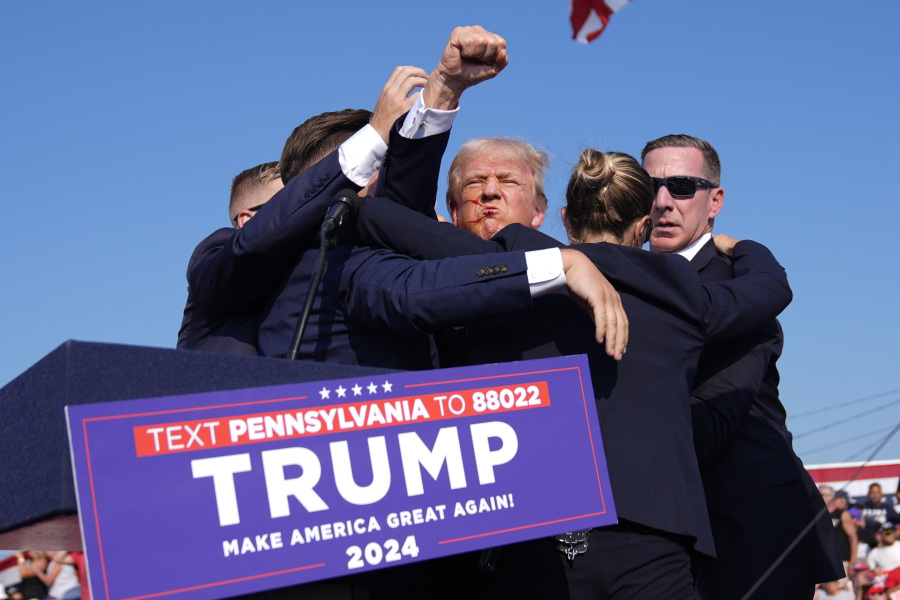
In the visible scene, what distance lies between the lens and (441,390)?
1.73 metres

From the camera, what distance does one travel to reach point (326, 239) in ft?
7.18

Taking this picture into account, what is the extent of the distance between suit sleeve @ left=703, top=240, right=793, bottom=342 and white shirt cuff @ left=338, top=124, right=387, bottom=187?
95cm

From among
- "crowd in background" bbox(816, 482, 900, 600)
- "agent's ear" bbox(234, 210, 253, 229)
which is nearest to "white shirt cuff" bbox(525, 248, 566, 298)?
"agent's ear" bbox(234, 210, 253, 229)

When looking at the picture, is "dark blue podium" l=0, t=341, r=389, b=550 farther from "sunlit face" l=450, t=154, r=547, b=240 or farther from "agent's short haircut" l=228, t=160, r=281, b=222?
"agent's short haircut" l=228, t=160, r=281, b=222

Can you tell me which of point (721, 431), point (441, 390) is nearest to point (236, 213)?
point (721, 431)

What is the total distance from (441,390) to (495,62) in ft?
3.65

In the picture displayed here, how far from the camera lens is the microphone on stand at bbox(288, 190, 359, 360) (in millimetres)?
2084

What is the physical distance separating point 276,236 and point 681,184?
2.23 m

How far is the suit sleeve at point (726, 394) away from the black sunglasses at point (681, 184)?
1122 mm

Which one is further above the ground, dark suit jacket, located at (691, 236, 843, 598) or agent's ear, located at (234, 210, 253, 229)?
agent's ear, located at (234, 210, 253, 229)

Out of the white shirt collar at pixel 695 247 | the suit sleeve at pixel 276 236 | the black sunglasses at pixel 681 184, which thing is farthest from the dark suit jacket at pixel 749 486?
the suit sleeve at pixel 276 236

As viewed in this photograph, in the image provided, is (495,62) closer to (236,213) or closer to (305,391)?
(305,391)

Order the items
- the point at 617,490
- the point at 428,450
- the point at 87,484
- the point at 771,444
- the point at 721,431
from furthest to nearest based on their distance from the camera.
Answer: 1. the point at 771,444
2. the point at 721,431
3. the point at 617,490
4. the point at 428,450
5. the point at 87,484

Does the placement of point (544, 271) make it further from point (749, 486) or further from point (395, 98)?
point (749, 486)
